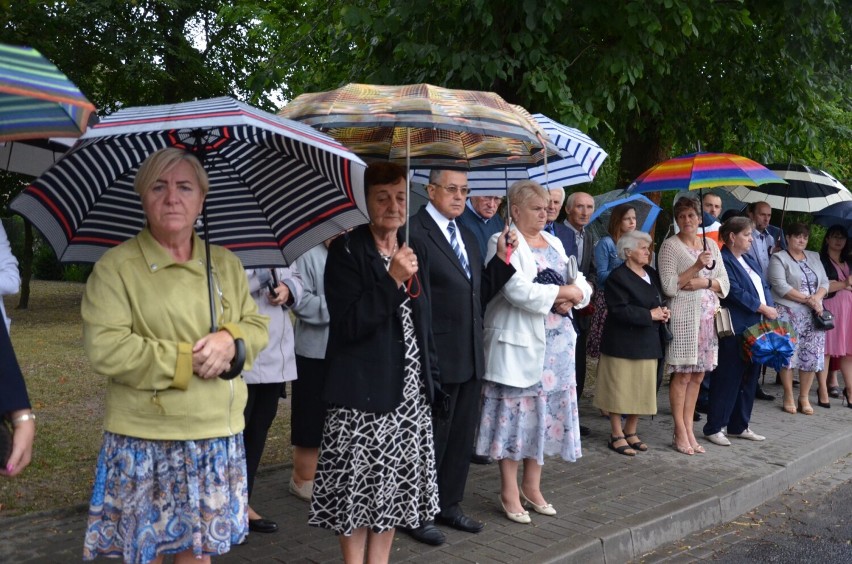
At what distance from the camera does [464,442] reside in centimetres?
537

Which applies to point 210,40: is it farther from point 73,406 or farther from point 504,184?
point 504,184

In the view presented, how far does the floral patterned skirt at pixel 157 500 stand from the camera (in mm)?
3336

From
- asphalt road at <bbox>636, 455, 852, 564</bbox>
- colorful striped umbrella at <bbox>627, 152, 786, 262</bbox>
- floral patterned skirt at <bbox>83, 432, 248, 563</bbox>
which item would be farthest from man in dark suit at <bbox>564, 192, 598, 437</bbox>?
floral patterned skirt at <bbox>83, 432, 248, 563</bbox>

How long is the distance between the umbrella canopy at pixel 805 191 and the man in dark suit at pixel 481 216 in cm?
476

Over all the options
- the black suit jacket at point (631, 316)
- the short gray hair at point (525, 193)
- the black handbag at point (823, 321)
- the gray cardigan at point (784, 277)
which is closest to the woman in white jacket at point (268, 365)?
the short gray hair at point (525, 193)

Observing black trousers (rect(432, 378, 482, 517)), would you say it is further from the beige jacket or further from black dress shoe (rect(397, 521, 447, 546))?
the beige jacket

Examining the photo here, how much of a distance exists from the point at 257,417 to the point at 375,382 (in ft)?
4.27

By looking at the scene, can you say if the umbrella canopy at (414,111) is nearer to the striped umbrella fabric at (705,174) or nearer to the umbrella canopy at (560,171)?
the umbrella canopy at (560,171)

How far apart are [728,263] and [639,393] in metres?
1.75

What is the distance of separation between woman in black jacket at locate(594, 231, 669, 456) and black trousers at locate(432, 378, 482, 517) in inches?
A: 94.7

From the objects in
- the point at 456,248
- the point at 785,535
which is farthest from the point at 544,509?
the point at 456,248

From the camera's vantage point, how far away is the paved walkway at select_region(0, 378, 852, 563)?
16.3ft

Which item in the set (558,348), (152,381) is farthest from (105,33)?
(152,381)

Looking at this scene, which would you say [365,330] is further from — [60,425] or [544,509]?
[60,425]
